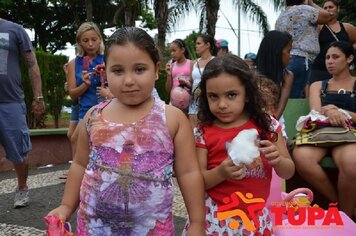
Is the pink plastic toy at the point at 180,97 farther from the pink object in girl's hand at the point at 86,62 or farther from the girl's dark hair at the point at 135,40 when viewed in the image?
the girl's dark hair at the point at 135,40

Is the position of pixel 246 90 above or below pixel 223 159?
above

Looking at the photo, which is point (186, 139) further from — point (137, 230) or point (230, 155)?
point (137, 230)

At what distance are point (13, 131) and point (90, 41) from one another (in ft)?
3.64

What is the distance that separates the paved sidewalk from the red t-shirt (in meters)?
1.77

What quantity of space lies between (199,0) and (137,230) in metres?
15.4

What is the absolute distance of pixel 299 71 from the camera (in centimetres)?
522

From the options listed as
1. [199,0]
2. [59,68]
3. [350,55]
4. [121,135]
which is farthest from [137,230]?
[199,0]

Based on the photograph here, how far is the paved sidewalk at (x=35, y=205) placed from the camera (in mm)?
3926

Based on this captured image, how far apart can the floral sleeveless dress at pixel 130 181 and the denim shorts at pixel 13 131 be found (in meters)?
2.81

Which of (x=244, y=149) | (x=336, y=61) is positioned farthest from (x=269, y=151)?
(x=336, y=61)

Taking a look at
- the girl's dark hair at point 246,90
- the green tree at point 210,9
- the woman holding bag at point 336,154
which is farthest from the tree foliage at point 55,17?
the girl's dark hair at point 246,90

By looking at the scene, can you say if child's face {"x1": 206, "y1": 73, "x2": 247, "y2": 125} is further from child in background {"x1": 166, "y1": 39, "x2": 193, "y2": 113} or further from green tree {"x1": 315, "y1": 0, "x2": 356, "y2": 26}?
green tree {"x1": 315, "y1": 0, "x2": 356, "y2": 26}

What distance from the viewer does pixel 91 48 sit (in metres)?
4.53

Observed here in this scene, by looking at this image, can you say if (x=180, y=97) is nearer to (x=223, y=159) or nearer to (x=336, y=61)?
(x=336, y=61)
